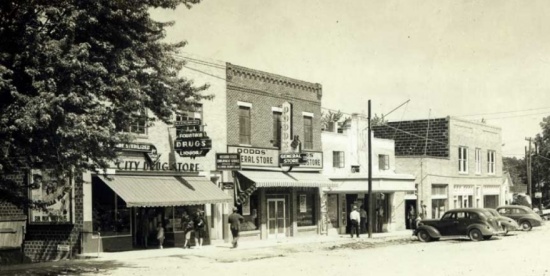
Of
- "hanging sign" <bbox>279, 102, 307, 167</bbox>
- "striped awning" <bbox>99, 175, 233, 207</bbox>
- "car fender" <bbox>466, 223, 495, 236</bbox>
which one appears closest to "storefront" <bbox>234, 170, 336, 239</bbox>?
"hanging sign" <bbox>279, 102, 307, 167</bbox>

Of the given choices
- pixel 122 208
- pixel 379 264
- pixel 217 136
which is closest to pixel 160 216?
pixel 122 208

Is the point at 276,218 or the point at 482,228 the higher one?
the point at 276,218

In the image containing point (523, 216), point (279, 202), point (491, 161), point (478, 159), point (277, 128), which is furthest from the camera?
point (491, 161)

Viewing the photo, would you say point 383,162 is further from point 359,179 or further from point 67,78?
point 67,78

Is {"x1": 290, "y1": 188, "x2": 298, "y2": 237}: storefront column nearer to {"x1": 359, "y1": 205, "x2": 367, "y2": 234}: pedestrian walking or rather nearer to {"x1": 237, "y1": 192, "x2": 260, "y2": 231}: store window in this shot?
{"x1": 237, "y1": 192, "x2": 260, "y2": 231}: store window

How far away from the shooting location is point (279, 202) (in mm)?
32688

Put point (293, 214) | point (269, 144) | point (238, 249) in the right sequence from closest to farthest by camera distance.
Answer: point (238, 249), point (269, 144), point (293, 214)

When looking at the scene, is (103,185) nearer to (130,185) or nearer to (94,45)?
(130,185)

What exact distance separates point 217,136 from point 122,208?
5.85 m

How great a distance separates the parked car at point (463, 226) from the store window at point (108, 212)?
1418 centimetres

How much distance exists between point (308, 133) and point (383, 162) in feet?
29.2

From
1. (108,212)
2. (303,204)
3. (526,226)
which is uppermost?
(108,212)

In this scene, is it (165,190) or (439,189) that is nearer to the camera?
(165,190)

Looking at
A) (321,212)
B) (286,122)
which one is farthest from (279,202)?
(286,122)
